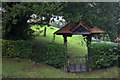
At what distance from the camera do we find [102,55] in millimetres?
9516

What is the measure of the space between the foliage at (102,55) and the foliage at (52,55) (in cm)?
266

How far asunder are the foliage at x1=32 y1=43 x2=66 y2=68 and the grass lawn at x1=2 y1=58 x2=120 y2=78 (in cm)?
46

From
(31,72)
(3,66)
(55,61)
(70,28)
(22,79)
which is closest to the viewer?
(22,79)

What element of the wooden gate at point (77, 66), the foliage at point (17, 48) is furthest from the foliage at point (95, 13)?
the foliage at point (17, 48)

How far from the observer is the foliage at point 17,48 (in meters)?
10.0

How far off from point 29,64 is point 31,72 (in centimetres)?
143

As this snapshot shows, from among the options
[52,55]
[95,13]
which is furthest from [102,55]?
[95,13]

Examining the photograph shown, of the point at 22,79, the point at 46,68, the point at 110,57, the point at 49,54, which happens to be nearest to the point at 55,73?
the point at 46,68

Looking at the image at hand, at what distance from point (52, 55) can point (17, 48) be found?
344 centimetres

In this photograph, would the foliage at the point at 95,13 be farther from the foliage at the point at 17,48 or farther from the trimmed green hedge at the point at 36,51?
the foliage at the point at 17,48

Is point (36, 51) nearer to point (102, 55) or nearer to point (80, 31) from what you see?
point (80, 31)

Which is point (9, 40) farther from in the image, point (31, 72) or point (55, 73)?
point (55, 73)

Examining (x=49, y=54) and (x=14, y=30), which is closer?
(x=49, y=54)

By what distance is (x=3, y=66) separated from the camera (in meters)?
8.58
